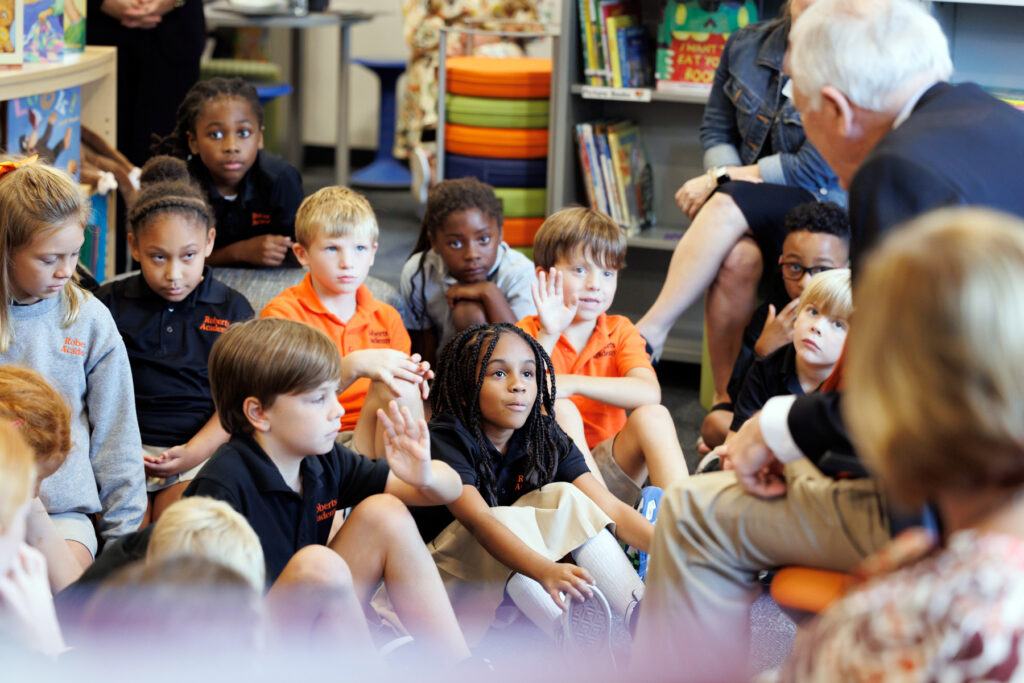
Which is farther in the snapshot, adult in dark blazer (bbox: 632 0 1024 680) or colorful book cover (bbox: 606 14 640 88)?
colorful book cover (bbox: 606 14 640 88)

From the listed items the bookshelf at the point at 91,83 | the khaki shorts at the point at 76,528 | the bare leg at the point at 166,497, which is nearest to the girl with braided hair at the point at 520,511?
the bare leg at the point at 166,497

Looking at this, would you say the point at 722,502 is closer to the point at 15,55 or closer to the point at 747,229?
the point at 747,229

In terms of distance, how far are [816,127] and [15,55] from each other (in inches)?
73.1

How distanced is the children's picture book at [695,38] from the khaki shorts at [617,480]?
A: 1521mm

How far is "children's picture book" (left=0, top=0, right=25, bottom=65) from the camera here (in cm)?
243

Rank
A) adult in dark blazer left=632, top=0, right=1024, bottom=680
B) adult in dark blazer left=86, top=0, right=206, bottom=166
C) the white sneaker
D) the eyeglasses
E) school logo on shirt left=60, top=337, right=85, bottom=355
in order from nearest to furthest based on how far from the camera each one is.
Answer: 1. adult in dark blazer left=632, top=0, right=1024, bottom=680
2. school logo on shirt left=60, top=337, right=85, bottom=355
3. the eyeglasses
4. adult in dark blazer left=86, top=0, right=206, bottom=166
5. the white sneaker

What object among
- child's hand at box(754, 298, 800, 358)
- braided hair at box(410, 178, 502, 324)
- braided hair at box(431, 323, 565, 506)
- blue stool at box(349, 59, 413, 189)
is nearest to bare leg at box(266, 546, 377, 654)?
braided hair at box(431, 323, 565, 506)

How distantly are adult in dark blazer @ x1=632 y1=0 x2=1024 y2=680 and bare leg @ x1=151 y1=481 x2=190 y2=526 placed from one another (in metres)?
0.99

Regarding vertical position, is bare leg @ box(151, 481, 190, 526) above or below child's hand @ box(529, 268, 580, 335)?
below

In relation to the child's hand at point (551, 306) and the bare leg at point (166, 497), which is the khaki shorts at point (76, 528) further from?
the child's hand at point (551, 306)

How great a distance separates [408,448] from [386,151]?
447 centimetres

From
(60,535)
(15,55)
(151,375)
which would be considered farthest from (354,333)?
(15,55)

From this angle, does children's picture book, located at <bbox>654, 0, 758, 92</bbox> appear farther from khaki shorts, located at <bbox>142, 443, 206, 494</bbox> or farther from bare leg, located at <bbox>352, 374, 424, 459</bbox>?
khaki shorts, located at <bbox>142, 443, 206, 494</bbox>

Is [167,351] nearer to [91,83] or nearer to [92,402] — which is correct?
[92,402]
